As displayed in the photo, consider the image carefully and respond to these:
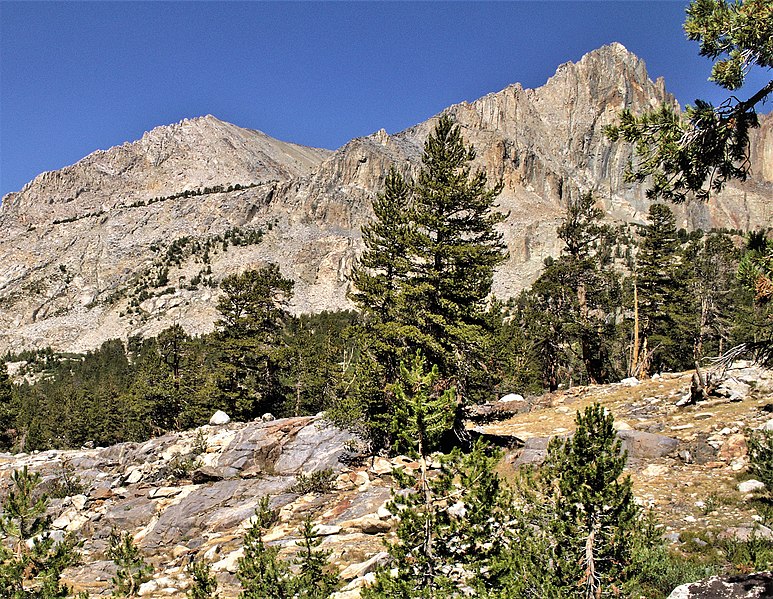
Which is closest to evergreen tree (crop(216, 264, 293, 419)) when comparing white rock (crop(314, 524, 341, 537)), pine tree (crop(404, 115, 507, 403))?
pine tree (crop(404, 115, 507, 403))

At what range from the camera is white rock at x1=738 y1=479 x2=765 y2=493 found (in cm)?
1119

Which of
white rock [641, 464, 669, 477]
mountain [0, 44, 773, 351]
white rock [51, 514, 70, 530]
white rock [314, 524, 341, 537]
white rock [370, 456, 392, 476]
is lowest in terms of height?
white rock [51, 514, 70, 530]

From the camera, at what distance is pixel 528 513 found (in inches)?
268

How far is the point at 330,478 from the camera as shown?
16781mm

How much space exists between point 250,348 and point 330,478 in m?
17.4

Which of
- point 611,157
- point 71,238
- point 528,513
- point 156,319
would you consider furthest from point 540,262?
point 71,238

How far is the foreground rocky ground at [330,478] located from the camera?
11.3m

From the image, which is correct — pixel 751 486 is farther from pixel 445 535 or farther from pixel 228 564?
pixel 228 564

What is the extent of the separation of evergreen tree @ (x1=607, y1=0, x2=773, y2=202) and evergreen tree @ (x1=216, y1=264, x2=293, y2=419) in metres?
28.2

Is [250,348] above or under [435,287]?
under

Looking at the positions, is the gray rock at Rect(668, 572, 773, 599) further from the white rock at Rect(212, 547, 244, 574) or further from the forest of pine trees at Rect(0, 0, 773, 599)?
the white rock at Rect(212, 547, 244, 574)

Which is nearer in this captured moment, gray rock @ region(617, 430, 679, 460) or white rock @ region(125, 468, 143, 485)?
gray rock @ region(617, 430, 679, 460)

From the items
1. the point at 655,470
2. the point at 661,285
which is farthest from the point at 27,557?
the point at 661,285

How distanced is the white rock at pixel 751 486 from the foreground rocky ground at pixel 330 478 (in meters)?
0.07
